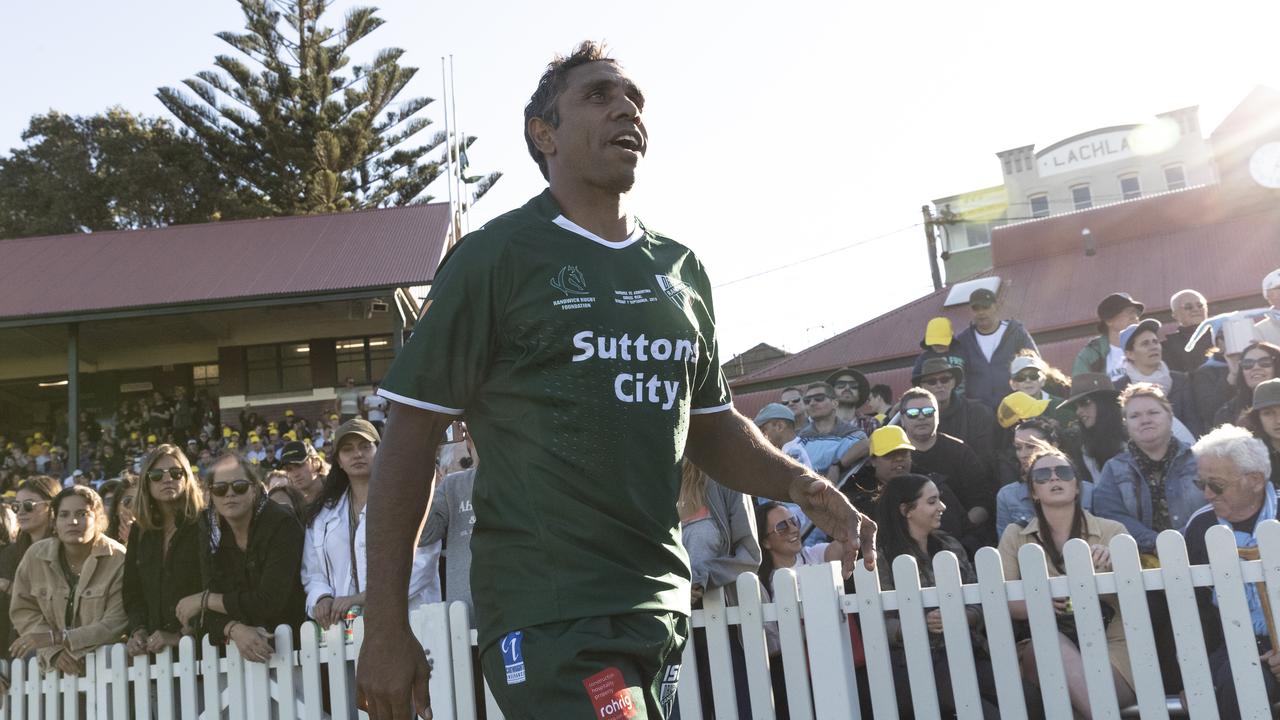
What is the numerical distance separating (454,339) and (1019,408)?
558 centimetres

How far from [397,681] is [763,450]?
3.47 ft

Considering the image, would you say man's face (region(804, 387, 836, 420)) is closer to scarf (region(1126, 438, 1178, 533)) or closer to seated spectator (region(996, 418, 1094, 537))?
seated spectator (region(996, 418, 1094, 537))

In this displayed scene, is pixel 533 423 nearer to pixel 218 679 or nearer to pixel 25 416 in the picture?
pixel 218 679

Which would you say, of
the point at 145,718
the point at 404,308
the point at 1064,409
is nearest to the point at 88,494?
the point at 145,718

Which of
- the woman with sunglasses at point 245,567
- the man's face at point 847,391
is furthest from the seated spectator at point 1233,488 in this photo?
the man's face at point 847,391

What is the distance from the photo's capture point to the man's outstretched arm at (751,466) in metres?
2.67

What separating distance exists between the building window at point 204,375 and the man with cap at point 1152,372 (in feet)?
87.6

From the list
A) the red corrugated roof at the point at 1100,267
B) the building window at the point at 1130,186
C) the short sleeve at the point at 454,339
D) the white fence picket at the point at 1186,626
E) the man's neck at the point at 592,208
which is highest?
the building window at the point at 1130,186

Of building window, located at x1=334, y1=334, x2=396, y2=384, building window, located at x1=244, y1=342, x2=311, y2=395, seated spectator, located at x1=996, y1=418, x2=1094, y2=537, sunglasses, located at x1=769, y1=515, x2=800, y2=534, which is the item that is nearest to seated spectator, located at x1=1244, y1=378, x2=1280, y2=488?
seated spectator, located at x1=996, y1=418, x2=1094, y2=537

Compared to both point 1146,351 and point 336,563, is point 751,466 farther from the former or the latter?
point 1146,351

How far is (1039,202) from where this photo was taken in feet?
177

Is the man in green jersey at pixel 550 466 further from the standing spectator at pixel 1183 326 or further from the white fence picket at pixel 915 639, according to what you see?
the standing spectator at pixel 1183 326

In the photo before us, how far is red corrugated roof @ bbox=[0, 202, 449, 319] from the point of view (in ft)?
78.8

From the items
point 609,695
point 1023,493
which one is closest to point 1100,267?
point 1023,493
